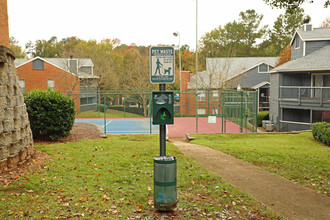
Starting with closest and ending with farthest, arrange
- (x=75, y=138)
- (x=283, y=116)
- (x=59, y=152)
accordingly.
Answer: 1. (x=59, y=152)
2. (x=75, y=138)
3. (x=283, y=116)

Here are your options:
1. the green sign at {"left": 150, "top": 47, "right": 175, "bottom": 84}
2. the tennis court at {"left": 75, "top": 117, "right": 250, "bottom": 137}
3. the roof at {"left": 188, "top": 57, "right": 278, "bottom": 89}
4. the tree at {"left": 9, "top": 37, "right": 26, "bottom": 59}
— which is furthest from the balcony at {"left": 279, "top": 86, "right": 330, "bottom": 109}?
the tree at {"left": 9, "top": 37, "right": 26, "bottom": 59}

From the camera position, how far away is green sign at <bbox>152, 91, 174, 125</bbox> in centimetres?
601

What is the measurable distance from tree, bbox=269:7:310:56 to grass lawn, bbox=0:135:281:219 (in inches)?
2415

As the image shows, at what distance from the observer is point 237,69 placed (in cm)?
4944

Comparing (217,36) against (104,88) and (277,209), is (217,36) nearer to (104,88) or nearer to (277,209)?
(104,88)

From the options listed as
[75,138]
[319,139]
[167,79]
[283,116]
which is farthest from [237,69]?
[167,79]

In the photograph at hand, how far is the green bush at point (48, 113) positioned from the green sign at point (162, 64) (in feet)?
32.0

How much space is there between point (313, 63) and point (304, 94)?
9.31 feet

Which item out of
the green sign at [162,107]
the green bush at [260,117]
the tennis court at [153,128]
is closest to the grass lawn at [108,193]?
the green sign at [162,107]

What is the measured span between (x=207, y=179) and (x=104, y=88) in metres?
45.2

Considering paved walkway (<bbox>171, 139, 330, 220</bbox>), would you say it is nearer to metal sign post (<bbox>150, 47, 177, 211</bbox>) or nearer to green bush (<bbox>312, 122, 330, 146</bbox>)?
metal sign post (<bbox>150, 47, 177, 211</bbox>)

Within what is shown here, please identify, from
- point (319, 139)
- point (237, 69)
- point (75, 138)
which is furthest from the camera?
point (237, 69)

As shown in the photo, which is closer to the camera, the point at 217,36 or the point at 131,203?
the point at 131,203

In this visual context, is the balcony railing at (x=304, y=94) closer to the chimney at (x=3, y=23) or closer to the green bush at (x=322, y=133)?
the green bush at (x=322, y=133)
